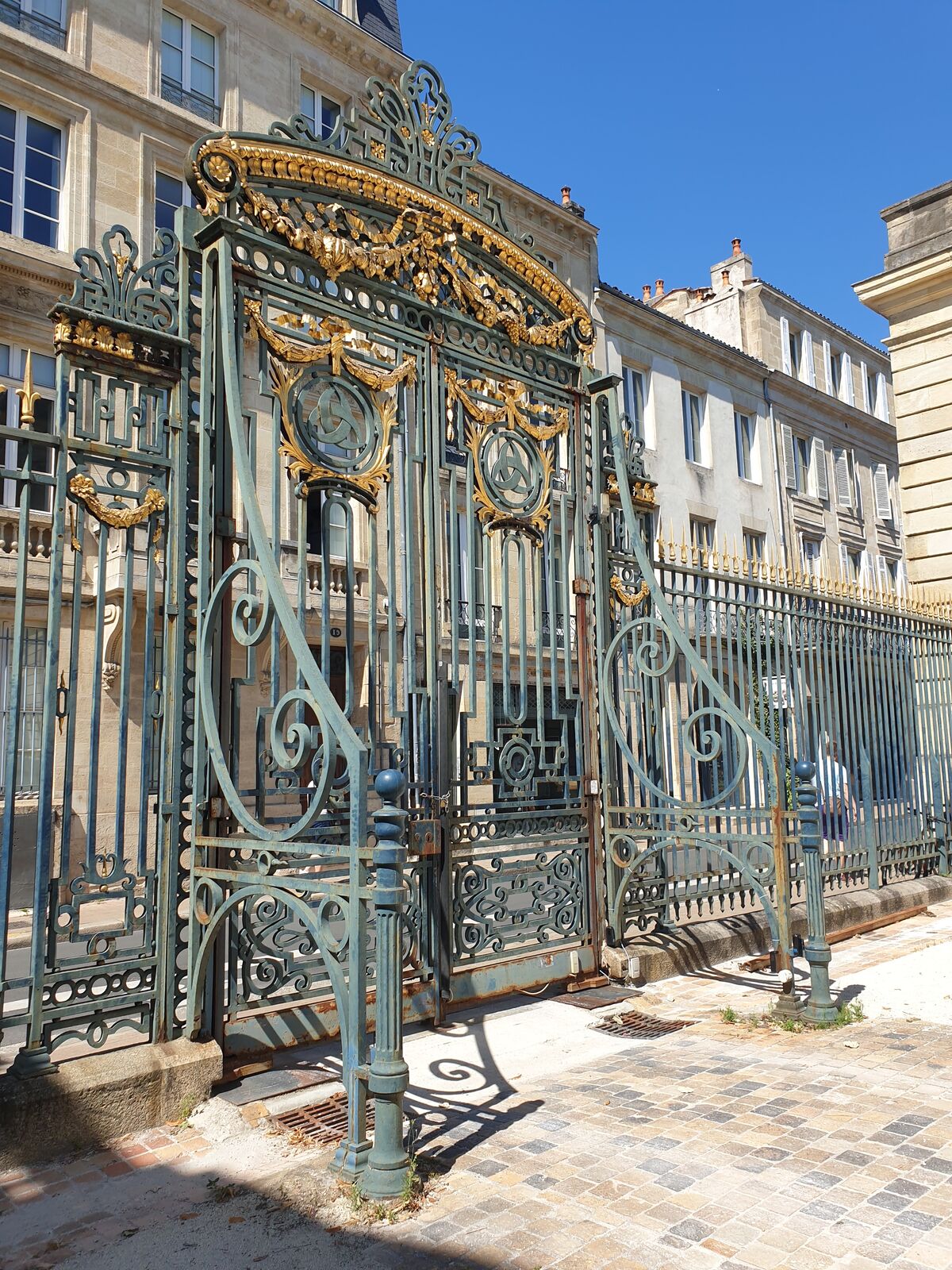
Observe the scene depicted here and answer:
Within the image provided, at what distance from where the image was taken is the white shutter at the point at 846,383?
97.5ft

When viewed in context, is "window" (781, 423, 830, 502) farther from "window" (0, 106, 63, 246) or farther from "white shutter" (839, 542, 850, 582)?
"window" (0, 106, 63, 246)

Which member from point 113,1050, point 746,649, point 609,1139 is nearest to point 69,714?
point 113,1050

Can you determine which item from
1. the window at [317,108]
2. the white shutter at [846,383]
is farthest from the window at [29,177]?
the white shutter at [846,383]

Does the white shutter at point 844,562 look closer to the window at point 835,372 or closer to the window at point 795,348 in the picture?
the window at point 835,372

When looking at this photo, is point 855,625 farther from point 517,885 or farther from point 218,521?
point 218,521

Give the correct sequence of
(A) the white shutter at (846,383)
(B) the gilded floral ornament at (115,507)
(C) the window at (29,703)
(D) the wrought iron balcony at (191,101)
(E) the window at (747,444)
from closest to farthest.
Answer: (B) the gilded floral ornament at (115,507) → (C) the window at (29,703) → (D) the wrought iron balcony at (191,101) → (E) the window at (747,444) → (A) the white shutter at (846,383)

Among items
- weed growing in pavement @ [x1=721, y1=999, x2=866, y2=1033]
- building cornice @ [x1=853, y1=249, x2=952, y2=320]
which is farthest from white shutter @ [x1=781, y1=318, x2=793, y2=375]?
weed growing in pavement @ [x1=721, y1=999, x2=866, y2=1033]

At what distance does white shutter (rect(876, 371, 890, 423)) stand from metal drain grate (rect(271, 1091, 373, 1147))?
31.3m

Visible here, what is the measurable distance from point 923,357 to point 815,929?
11286mm

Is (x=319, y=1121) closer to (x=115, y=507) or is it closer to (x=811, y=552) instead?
(x=115, y=507)

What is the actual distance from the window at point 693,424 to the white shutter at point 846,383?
23.6 feet

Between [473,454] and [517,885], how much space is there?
2.48 m

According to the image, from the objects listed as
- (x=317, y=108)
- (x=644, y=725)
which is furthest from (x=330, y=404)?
(x=317, y=108)

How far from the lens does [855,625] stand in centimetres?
946
